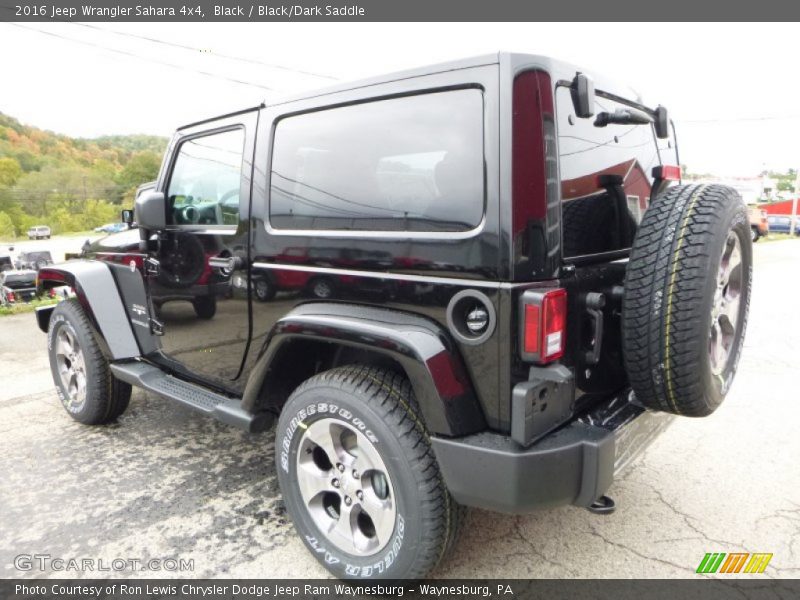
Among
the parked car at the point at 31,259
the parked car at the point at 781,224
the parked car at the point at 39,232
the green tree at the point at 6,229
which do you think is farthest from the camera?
the parked car at the point at 781,224

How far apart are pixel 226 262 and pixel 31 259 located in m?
8.86

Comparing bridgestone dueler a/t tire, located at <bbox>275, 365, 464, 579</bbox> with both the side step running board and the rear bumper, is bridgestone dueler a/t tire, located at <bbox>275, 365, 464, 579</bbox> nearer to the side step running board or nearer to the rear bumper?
the rear bumper

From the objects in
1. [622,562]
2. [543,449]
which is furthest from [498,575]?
[543,449]

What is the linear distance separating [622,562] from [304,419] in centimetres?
149

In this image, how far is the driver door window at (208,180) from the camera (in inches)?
108

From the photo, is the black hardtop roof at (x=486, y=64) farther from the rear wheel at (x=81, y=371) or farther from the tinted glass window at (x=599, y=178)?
the rear wheel at (x=81, y=371)

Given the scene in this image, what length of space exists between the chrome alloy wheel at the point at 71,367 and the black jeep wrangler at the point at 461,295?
1.62m

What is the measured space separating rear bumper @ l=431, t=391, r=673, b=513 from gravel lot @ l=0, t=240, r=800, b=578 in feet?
2.18

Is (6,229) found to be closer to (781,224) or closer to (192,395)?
(192,395)

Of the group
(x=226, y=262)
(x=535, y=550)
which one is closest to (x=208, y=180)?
(x=226, y=262)

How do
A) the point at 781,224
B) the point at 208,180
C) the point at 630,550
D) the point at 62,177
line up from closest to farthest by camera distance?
the point at 630,550 < the point at 208,180 < the point at 62,177 < the point at 781,224

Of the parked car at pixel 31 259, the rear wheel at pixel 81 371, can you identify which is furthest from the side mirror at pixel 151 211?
the parked car at pixel 31 259

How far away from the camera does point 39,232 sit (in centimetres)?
1816

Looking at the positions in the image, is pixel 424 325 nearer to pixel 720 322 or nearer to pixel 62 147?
pixel 720 322
